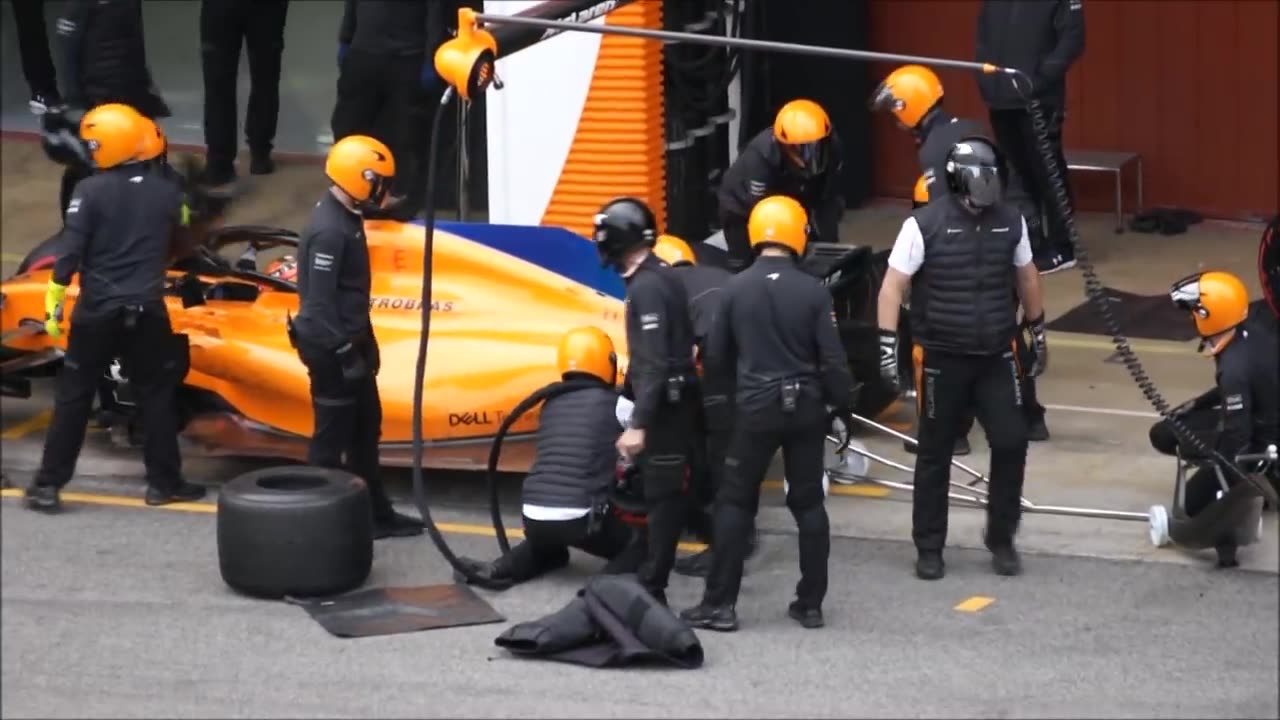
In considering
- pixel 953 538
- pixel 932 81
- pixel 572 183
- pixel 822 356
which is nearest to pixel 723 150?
pixel 572 183

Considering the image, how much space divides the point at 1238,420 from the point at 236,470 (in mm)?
5029

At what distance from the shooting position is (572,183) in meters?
13.8

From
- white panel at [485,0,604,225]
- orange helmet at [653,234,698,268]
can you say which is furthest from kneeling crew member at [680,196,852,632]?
white panel at [485,0,604,225]

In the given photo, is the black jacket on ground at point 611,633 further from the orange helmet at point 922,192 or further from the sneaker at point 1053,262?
the sneaker at point 1053,262

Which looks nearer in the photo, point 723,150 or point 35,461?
point 35,461

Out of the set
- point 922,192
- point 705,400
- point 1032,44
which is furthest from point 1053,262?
point 705,400

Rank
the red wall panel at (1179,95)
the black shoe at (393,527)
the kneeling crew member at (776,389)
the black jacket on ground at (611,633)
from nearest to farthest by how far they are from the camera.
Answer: the black jacket on ground at (611,633)
the kneeling crew member at (776,389)
the black shoe at (393,527)
the red wall panel at (1179,95)

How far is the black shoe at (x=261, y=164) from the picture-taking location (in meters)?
14.8

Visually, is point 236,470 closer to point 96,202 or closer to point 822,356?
point 96,202

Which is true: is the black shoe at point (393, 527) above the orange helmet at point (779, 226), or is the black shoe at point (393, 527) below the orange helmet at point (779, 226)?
below

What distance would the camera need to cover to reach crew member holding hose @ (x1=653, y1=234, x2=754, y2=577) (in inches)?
363

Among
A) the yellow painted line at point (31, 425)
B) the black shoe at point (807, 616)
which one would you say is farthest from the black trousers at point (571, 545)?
the yellow painted line at point (31, 425)

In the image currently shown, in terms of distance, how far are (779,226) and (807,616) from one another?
1595 mm

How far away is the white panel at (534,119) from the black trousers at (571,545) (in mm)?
4605
